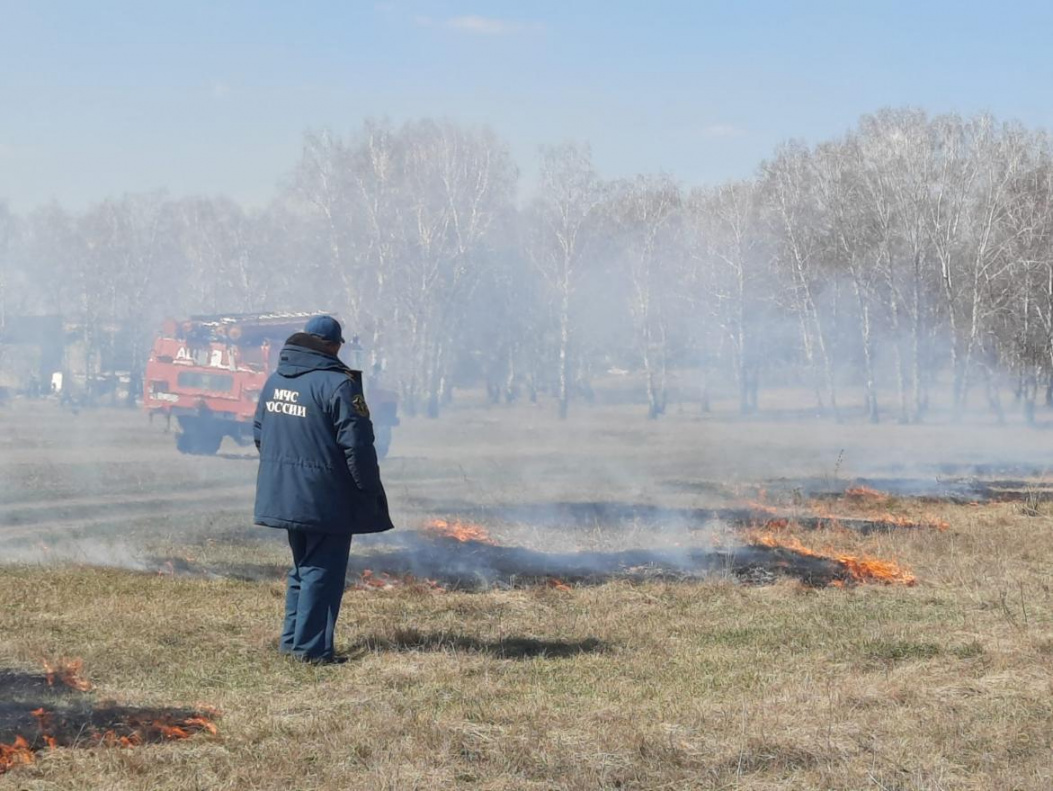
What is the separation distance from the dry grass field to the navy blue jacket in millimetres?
767

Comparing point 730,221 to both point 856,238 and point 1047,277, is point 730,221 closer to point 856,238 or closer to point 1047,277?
point 856,238

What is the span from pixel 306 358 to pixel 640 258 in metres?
25.3

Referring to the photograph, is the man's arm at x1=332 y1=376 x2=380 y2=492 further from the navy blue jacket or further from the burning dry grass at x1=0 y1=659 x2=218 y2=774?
A: the burning dry grass at x1=0 y1=659 x2=218 y2=774

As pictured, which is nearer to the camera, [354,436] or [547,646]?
[354,436]

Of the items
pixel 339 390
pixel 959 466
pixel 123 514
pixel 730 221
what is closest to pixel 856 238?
pixel 730 221

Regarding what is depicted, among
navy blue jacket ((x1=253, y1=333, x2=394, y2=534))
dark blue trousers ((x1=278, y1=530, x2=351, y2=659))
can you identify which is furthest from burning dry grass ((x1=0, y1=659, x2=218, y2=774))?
navy blue jacket ((x1=253, y1=333, x2=394, y2=534))

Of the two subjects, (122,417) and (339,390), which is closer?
(339,390)

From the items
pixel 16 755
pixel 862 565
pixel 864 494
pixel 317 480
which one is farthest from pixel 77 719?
pixel 864 494

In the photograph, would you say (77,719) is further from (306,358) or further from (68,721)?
(306,358)

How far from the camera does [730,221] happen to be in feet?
94.6

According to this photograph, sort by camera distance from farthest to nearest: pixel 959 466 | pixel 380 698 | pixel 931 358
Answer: pixel 931 358, pixel 959 466, pixel 380 698

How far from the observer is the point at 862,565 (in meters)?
10.1

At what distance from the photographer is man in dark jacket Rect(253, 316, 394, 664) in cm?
644

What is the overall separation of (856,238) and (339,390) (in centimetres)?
2201
